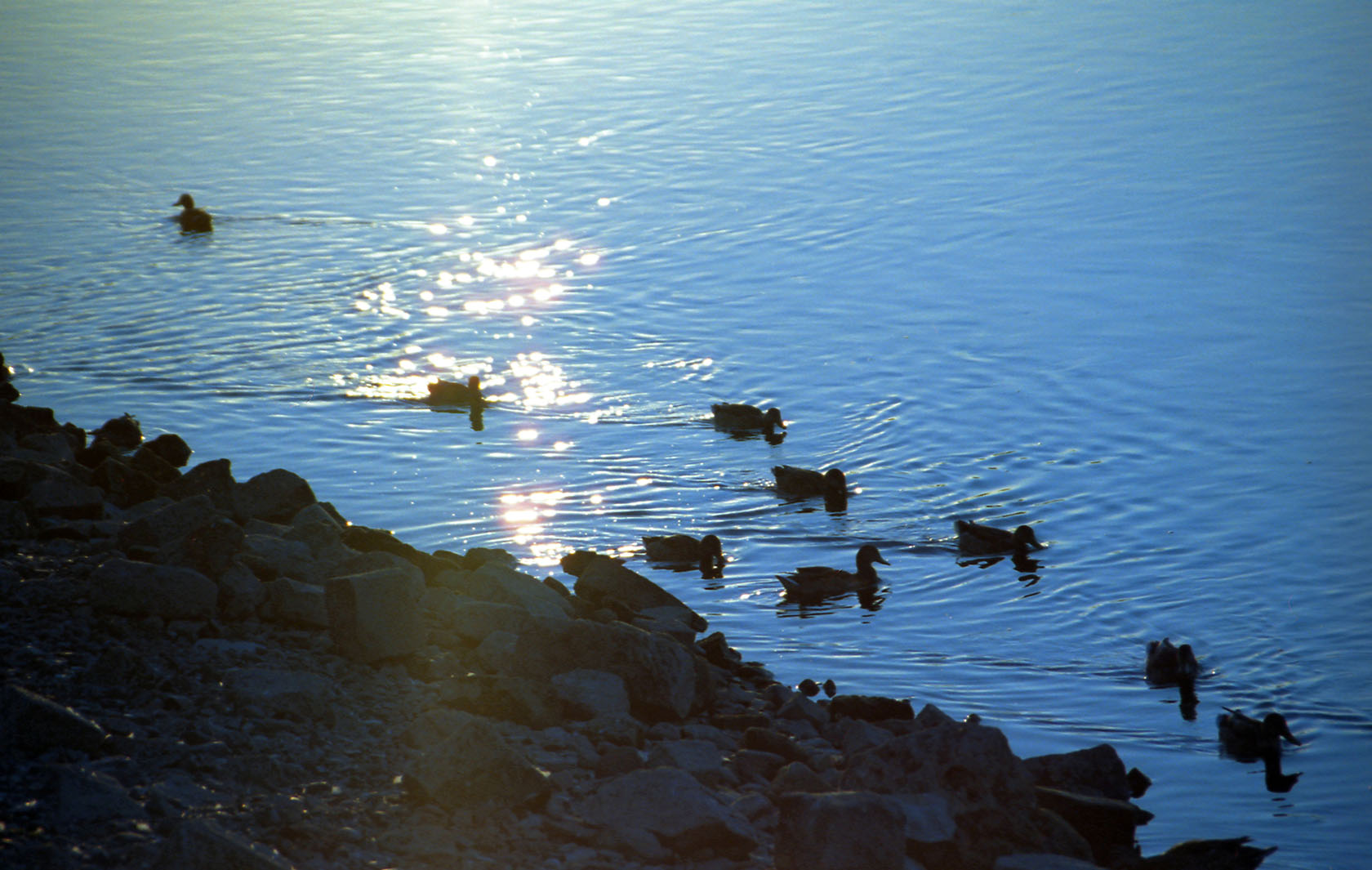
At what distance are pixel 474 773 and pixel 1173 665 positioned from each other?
5.79m

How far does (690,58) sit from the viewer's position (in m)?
36.8

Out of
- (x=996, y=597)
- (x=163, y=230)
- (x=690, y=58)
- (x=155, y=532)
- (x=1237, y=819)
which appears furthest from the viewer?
(x=690, y=58)

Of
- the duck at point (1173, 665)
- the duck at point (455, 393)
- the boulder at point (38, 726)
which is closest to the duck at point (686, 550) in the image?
the duck at point (1173, 665)

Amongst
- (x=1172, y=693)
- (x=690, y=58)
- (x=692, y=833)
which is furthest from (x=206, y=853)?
(x=690, y=58)

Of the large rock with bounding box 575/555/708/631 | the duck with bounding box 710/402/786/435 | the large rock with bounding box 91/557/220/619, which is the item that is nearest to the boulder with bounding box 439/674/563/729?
the large rock with bounding box 91/557/220/619

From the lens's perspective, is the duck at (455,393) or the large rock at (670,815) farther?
the duck at (455,393)

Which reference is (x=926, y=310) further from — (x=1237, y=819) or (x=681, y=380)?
(x=1237, y=819)

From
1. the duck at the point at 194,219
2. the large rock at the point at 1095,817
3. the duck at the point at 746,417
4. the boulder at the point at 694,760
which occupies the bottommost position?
the large rock at the point at 1095,817

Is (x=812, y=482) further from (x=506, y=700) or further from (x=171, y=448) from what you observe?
(x=171, y=448)

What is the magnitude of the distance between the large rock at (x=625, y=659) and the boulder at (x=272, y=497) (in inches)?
151

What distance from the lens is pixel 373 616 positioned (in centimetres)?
808

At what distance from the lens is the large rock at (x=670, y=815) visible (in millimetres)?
6488

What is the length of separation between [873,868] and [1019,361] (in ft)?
39.6

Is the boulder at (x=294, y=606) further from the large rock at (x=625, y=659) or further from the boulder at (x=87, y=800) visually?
the boulder at (x=87, y=800)
